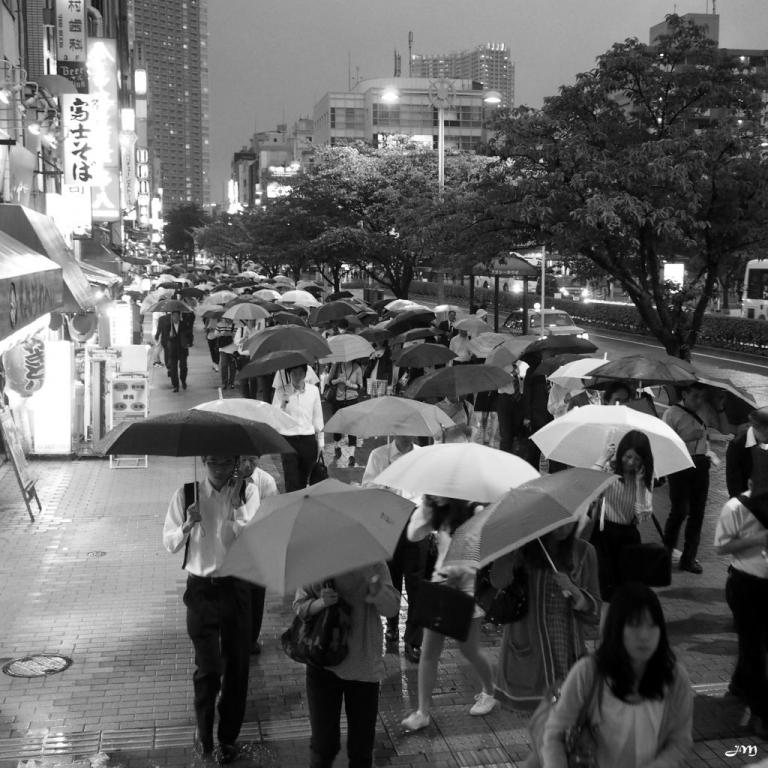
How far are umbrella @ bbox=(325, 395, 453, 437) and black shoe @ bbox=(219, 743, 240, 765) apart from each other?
7.42 feet

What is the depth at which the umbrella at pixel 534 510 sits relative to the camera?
4.31 m

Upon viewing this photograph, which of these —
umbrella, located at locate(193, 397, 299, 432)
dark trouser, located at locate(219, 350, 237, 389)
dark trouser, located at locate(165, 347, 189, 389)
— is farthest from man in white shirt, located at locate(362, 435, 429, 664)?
dark trouser, located at locate(219, 350, 237, 389)

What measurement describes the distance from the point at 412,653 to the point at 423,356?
17.2ft

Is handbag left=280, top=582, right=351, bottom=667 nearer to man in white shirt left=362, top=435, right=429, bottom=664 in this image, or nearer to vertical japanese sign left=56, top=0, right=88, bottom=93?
man in white shirt left=362, top=435, right=429, bottom=664

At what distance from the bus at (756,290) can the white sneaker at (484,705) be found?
1408 inches

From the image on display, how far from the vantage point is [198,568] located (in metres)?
5.31

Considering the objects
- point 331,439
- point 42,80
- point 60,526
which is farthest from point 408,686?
point 42,80

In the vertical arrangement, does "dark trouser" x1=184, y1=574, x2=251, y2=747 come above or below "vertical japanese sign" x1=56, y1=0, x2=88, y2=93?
below

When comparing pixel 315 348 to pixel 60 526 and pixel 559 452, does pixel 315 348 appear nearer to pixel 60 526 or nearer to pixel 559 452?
pixel 60 526

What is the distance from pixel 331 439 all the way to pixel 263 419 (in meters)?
9.40

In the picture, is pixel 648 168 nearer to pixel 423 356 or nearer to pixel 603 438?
pixel 423 356

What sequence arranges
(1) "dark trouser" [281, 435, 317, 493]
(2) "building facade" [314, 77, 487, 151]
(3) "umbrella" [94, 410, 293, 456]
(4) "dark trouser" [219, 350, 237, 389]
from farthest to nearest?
Answer: (2) "building facade" [314, 77, 487, 151] < (4) "dark trouser" [219, 350, 237, 389] < (1) "dark trouser" [281, 435, 317, 493] < (3) "umbrella" [94, 410, 293, 456]

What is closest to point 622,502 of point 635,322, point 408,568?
point 408,568

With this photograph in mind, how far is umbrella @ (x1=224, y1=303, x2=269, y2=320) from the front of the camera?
18406 millimetres
